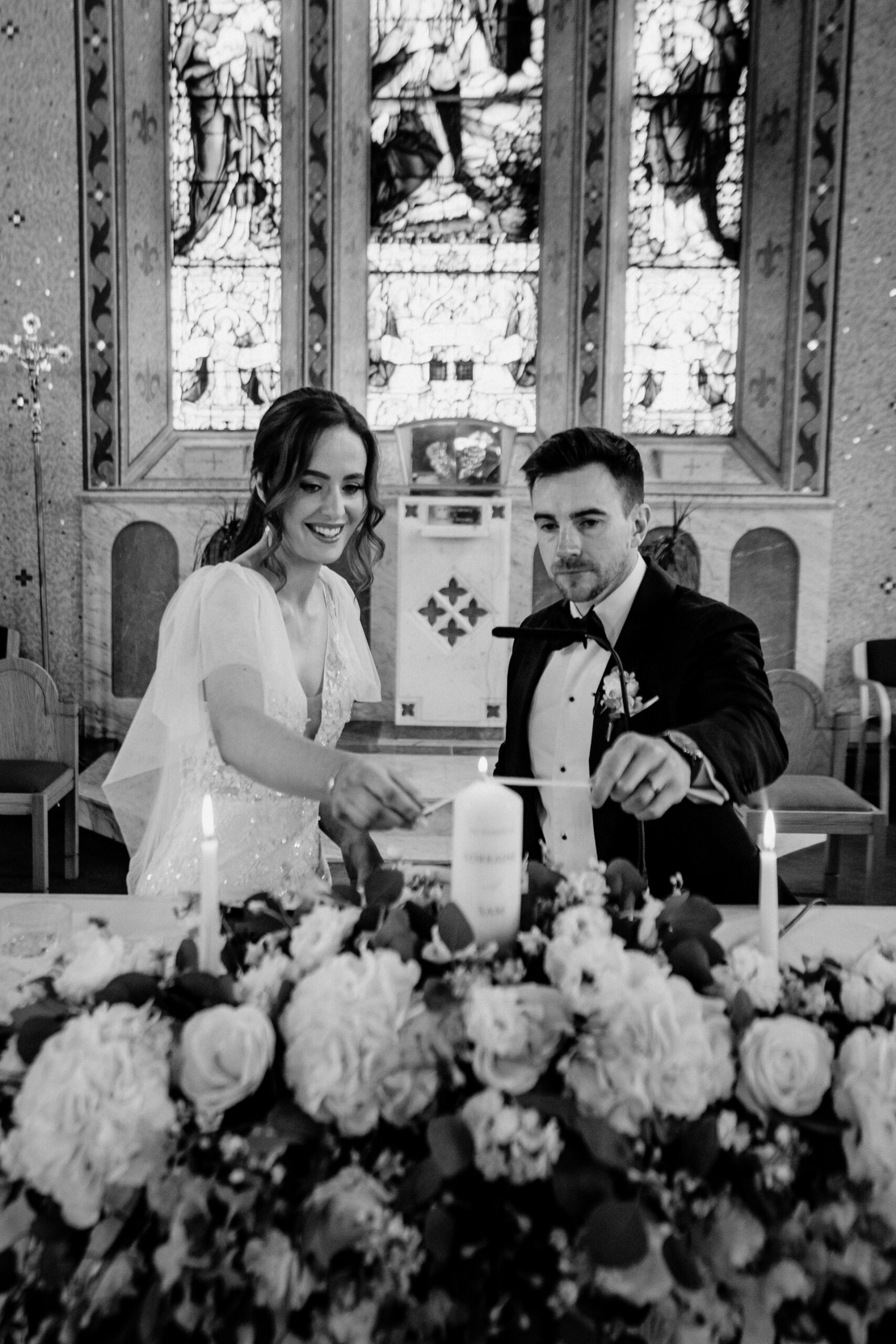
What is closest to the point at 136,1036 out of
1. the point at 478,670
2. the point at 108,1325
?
the point at 108,1325

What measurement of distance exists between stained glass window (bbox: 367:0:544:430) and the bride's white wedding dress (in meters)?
3.94

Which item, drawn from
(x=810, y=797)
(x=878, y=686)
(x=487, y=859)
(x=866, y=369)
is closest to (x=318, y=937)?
(x=487, y=859)

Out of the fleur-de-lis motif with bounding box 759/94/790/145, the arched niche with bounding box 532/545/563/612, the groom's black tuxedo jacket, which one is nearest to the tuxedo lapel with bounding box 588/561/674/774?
the groom's black tuxedo jacket

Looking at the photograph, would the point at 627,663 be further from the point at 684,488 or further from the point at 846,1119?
the point at 684,488

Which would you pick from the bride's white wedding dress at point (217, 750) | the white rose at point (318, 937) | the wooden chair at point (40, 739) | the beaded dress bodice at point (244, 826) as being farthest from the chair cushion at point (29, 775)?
the white rose at point (318, 937)

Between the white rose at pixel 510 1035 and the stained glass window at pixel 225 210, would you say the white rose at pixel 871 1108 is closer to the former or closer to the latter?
the white rose at pixel 510 1035

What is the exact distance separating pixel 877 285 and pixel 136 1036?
240 inches

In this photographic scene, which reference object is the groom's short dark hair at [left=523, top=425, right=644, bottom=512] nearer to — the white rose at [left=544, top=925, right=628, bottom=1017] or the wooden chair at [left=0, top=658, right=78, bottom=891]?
the white rose at [left=544, top=925, right=628, bottom=1017]

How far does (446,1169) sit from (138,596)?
561 centimetres

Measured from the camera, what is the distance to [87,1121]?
2.50 feet

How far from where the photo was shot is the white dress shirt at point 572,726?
85.1 inches

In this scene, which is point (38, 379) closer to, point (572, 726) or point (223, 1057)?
point (572, 726)

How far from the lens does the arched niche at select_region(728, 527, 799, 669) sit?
5.94 metres

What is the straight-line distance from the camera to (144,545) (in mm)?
6016
